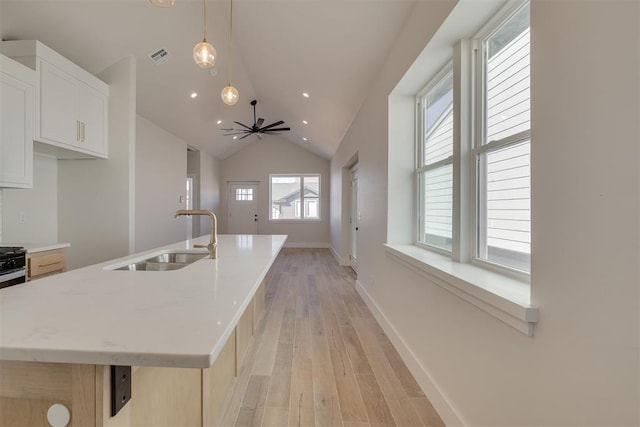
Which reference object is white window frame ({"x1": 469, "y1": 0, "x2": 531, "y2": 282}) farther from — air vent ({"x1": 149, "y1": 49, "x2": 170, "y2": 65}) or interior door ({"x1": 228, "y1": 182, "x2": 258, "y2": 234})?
interior door ({"x1": 228, "y1": 182, "x2": 258, "y2": 234})

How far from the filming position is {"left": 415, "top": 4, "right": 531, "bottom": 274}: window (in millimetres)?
1222

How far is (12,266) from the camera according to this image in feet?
6.34

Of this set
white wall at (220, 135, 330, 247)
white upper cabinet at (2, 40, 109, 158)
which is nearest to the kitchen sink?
white upper cabinet at (2, 40, 109, 158)

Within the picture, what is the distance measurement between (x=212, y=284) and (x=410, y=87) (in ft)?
7.24

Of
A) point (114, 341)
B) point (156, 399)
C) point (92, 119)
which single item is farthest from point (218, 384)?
point (92, 119)

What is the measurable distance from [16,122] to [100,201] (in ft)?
3.43

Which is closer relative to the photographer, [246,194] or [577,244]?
[577,244]

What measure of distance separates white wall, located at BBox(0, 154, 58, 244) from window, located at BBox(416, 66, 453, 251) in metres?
3.82

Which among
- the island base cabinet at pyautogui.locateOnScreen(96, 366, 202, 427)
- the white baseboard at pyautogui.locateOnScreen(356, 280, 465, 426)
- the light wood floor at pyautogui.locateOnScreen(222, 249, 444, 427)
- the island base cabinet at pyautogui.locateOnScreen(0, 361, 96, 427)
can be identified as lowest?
the light wood floor at pyautogui.locateOnScreen(222, 249, 444, 427)

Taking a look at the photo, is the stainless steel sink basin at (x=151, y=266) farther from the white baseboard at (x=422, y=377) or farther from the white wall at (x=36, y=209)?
the white wall at (x=36, y=209)

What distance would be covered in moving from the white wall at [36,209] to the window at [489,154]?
385cm

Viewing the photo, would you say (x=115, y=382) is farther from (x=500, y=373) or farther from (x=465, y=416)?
(x=465, y=416)

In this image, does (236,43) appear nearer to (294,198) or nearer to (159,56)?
(159,56)

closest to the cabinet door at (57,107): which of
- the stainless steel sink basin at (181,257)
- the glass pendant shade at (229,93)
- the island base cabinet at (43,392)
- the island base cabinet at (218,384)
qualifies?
the glass pendant shade at (229,93)
